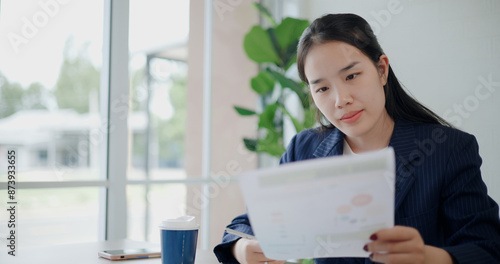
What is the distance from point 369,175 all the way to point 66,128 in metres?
6.46

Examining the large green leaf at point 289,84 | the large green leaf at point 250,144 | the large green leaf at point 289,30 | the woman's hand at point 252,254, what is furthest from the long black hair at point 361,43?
the large green leaf at point 250,144

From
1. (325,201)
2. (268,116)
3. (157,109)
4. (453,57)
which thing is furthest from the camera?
(157,109)

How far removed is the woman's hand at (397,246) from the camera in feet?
2.49

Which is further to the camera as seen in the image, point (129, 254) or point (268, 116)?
point (268, 116)

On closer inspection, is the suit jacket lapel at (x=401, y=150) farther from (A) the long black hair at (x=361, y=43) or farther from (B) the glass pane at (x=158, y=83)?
(B) the glass pane at (x=158, y=83)

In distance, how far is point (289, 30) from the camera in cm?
284

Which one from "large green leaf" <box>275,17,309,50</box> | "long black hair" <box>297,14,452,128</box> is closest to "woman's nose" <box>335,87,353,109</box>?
"long black hair" <box>297,14,452,128</box>

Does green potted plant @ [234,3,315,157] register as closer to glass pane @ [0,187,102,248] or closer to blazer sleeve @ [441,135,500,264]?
glass pane @ [0,187,102,248]

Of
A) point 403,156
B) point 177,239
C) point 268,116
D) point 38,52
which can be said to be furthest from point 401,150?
point 38,52

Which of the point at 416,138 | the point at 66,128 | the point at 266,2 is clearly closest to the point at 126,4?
the point at 266,2

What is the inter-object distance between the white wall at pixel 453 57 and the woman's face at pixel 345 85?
5.11 feet

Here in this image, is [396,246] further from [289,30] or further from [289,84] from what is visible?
[289,30]

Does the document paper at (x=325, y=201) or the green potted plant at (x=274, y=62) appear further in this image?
the green potted plant at (x=274, y=62)

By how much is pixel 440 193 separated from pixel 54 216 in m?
5.79
